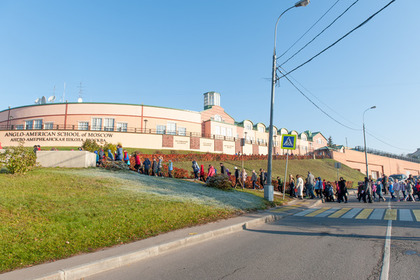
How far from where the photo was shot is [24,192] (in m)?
8.07

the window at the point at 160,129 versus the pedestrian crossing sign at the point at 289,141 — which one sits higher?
the window at the point at 160,129

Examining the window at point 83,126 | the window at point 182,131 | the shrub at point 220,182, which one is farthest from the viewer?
the window at point 182,131

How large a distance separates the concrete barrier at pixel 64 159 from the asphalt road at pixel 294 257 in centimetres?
1158

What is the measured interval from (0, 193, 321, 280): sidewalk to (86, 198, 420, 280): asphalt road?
18 centimetres

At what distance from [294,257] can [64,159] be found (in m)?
14.2

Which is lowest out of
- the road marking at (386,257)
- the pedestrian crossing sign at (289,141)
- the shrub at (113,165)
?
the road marking at (386,257)

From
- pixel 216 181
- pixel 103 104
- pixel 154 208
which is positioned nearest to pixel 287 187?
pixel 216 181

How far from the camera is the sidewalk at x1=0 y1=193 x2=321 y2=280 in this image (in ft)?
13.5

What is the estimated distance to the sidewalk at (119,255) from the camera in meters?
4.10

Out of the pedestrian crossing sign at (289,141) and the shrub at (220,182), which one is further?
the shrub at (220,182)

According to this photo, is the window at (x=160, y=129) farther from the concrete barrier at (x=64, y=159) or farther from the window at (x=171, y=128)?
the concrete barrier at (x=64, y=159)

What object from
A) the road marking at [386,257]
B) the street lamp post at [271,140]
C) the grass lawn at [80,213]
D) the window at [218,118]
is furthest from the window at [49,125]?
the road marking at [386,257]

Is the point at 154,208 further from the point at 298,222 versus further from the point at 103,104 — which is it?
the point at 103,104

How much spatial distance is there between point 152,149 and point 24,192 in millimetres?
32267
